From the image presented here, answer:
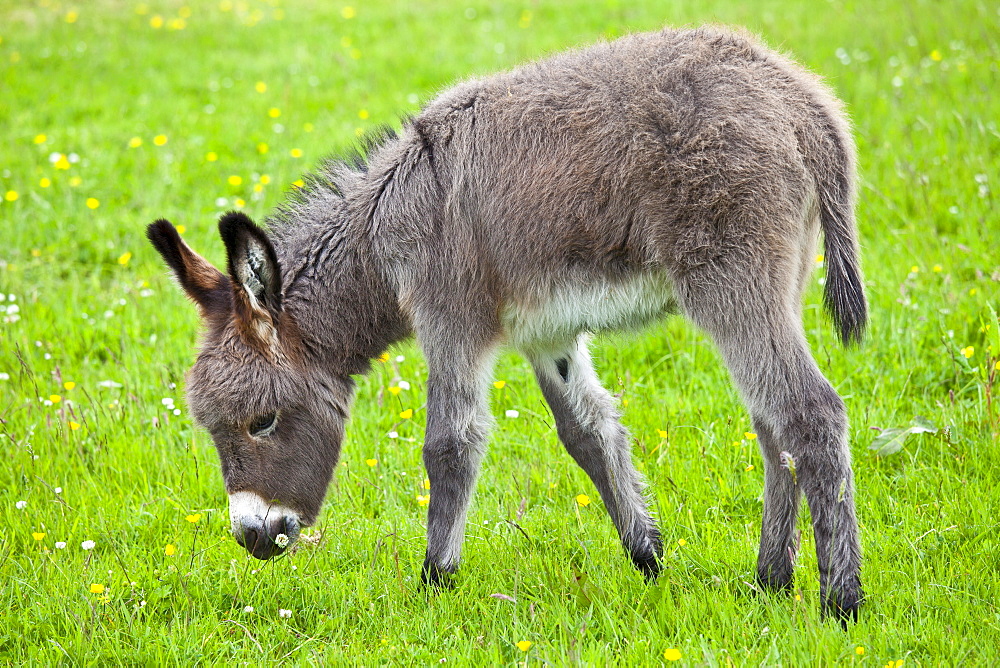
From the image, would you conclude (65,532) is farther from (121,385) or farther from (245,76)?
(245,76)

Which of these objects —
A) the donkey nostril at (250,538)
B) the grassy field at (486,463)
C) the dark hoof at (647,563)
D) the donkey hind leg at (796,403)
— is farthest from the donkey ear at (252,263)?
the dark hoof at (647,563)

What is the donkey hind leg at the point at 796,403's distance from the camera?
284cm

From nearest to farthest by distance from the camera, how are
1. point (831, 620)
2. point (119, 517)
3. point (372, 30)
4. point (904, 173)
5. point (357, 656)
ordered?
point (831, 620) → point (357, 656) → point (119, 517) → point (904, 173) → point (372, 30)

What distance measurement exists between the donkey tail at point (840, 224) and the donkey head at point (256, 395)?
6.34 ft

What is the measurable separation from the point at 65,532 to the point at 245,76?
259 inches

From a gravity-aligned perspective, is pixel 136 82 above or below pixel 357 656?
above

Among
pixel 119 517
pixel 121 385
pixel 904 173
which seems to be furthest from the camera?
pixel 904 173

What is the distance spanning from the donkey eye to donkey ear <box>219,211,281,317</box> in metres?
0.39

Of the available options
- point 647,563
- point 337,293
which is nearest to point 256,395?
point 337,293

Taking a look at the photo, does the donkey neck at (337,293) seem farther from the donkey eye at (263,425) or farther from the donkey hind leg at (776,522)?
the donkey hind leg at (776,522)

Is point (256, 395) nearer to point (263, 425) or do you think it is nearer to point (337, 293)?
point (263, 425)

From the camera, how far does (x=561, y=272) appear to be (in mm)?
3176

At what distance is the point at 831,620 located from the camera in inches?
113

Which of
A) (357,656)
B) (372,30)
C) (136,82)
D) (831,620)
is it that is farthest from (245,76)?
(831,620)
